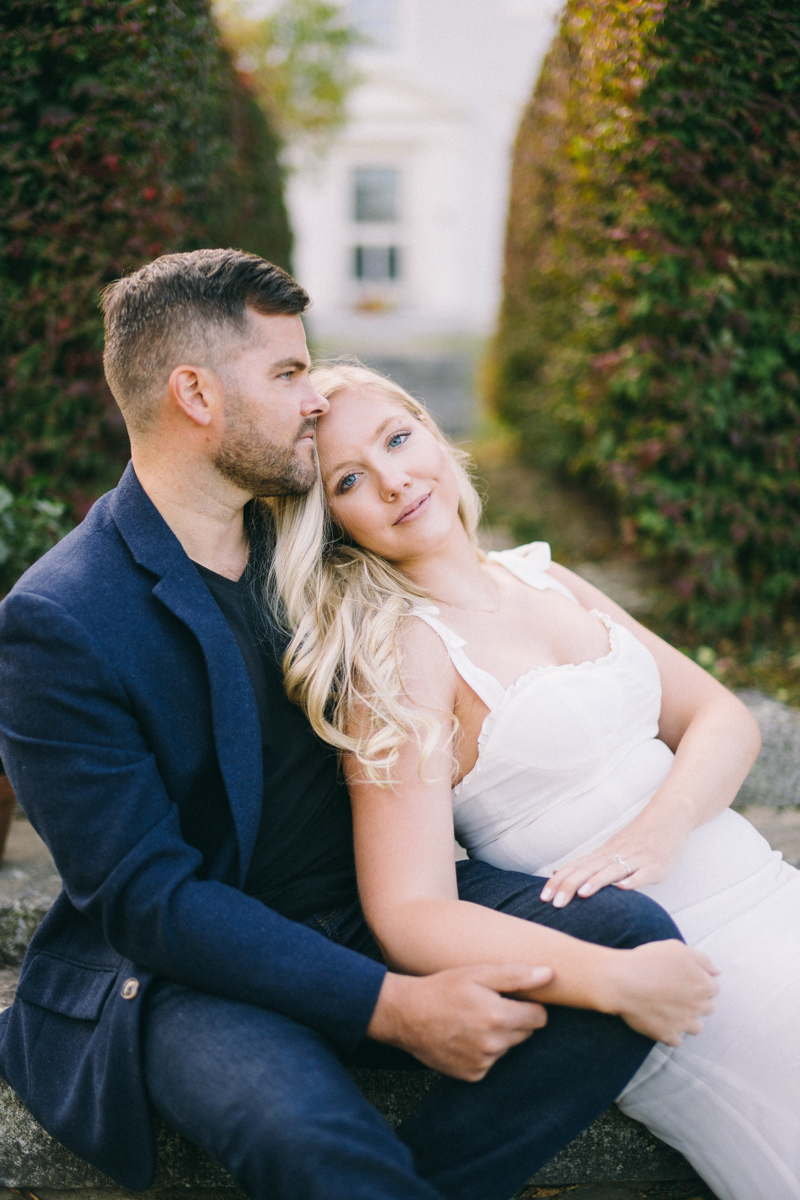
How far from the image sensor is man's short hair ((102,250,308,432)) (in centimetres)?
189

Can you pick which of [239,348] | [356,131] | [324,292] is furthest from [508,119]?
[239,348]

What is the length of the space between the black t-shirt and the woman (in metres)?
0.07

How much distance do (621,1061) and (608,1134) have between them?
1.69ft

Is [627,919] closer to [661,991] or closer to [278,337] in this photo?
[661,991]

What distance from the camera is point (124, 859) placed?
162cm

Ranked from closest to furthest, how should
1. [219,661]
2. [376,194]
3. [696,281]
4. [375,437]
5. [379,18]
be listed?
[219,661] < [375,437] < [696,281] < [379,18] < [376,194]

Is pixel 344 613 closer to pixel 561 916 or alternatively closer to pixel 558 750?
pixel 558 750

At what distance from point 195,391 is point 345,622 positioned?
0.60 meters

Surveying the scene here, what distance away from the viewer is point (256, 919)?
5.41 ft

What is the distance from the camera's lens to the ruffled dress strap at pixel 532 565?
2.38 m

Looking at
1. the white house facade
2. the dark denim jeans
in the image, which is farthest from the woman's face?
the white house facade

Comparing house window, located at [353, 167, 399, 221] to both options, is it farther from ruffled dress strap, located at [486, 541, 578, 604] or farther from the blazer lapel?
the blazer lapel

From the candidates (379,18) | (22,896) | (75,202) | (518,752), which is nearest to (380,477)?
(518,752)

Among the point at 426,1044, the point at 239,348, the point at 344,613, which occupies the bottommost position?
the point at 426,1044
